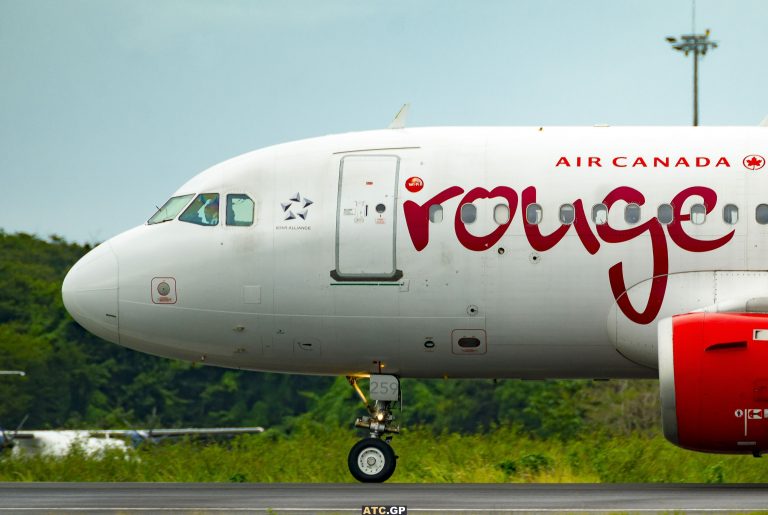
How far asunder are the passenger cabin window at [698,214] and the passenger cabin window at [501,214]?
2.37 metres

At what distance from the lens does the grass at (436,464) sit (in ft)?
71.2

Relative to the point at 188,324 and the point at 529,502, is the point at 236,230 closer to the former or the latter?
the point at 188,324

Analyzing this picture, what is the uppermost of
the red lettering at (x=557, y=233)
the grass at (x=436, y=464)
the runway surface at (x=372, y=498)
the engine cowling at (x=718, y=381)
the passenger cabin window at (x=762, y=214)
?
the passenger cabin window at (x=762, y=214)

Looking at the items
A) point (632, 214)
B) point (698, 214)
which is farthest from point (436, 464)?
point (698, 214)

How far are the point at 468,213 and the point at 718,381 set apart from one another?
385 centimetres

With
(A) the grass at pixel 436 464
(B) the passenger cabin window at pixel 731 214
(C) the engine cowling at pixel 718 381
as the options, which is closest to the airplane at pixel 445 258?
(B) the passenger cabin window at pixel 731 214

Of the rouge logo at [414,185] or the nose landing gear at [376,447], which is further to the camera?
the nose landing gear at [376,447]

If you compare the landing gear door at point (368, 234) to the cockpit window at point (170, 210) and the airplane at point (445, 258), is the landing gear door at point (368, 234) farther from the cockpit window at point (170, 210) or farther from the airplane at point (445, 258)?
the cockpit window at point (170, 210)

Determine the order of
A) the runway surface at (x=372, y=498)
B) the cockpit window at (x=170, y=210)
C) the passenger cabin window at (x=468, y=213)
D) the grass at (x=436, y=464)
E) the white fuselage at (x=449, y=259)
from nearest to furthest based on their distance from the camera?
the runway surface at (x=372, y=498) → the white fuselage at (x=449, y=259) → the passenger cabin window at (x=468, y=213) → the cockpit window at (x=170, y=210) → the grass at (x=436, y=464)

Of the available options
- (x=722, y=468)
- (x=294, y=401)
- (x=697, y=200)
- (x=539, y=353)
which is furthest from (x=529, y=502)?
(x=294, y=401)

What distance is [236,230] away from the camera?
18.8 meters

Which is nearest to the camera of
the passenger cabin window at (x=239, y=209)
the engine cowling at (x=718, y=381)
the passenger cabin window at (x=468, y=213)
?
the engine cowling at (x=718, y=381)

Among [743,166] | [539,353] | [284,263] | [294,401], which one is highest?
[743,166]

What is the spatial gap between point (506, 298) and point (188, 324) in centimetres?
427
